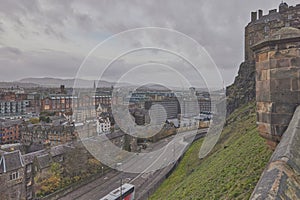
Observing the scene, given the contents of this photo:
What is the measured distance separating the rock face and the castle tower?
80.1 ft

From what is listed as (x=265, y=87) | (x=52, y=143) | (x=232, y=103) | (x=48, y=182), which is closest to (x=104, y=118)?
(x=52, y=143)

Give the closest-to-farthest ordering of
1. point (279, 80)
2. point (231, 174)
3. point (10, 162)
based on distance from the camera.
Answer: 1. point (279, 80)
2. point (231, 174)
3. point (10, 162)

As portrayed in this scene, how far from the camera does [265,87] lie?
3311 millimetres

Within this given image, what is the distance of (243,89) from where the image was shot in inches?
1133

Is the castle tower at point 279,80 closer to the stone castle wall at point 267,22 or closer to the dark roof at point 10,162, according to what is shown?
the dark roof at point 10,162

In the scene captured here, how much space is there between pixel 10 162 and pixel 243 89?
25697mm

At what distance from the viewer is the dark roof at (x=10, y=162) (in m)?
14.0

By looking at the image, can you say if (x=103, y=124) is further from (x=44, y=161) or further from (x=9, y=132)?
(x=9, y=132)

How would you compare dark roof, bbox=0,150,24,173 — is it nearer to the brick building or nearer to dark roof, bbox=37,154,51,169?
dark roof, bbox=37,154,51,169

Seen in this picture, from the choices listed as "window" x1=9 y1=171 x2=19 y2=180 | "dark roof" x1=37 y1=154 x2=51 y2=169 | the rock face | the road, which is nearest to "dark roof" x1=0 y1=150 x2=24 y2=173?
"window" x1=9 y1=171 x2=19 y2=180

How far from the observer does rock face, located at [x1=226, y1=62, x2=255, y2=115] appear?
86.8ft

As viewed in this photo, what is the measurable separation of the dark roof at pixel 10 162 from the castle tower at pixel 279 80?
15.4m

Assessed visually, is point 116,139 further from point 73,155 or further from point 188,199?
point 188,199

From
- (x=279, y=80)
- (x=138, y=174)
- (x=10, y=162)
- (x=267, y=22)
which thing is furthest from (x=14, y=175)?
(x=267, y=22)
